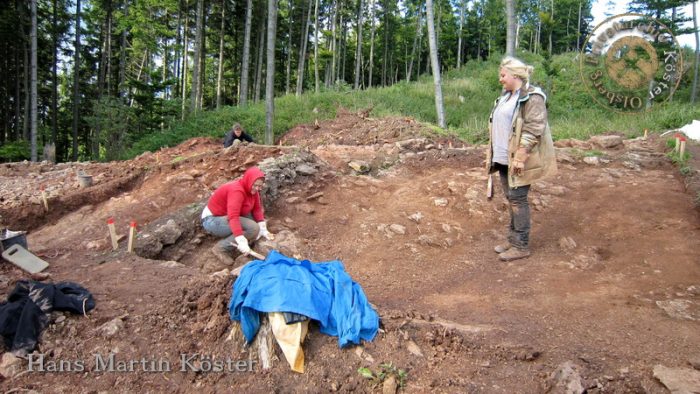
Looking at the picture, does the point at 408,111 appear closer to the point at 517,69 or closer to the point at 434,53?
the point at 434,53

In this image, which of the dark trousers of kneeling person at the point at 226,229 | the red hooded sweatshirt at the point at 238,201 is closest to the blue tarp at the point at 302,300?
the red hooded sweatshirt at the point at 238,201

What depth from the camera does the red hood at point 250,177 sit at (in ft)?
14.1

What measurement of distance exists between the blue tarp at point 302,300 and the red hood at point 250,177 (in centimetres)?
167

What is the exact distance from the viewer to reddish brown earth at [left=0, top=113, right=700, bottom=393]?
2.36m

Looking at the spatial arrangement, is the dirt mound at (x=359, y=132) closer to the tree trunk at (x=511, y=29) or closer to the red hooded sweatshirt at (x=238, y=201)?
the tree trunk at (x=511, y=29)

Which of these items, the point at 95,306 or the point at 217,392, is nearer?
the point at 217,392

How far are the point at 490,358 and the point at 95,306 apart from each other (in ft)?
9.15

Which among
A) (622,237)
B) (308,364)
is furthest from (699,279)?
(308,364)

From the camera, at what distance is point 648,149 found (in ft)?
22.6

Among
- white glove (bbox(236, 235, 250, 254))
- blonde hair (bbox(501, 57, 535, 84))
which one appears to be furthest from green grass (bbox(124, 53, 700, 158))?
white glove (bbox(236, 235, 250, 254))

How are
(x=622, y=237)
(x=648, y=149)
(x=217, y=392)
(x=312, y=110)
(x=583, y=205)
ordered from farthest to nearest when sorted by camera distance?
(x=312, y=110) → (x=648, y=149) → (x=583, y=205) → (x=622, y=237) → (x=217, y=392)

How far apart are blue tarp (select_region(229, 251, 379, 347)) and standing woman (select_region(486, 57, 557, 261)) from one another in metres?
1.99

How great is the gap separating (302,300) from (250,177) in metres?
2.18

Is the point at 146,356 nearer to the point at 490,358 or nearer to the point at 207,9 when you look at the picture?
the point at 490,358
